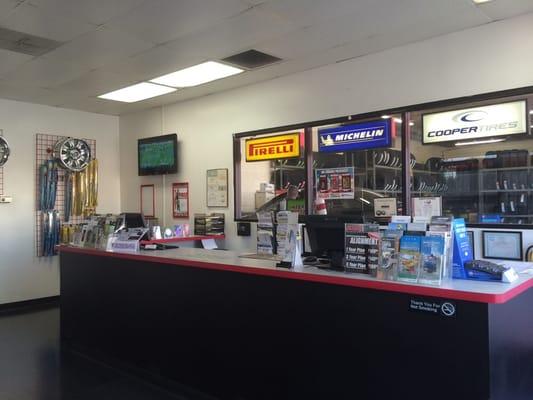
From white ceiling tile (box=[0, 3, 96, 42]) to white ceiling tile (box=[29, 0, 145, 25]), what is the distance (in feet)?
0.29

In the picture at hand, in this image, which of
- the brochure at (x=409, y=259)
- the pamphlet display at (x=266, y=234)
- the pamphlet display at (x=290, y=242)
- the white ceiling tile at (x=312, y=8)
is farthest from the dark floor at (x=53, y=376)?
the white ceiling tile at (x=312, y=8)

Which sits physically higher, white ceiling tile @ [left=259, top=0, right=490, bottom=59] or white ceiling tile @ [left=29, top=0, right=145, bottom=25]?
white ceiling tile @ [left=259, top=0, right=490, bottom=59]

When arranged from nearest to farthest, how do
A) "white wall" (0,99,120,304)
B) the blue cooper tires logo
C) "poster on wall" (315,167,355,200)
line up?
1. the blue cooper tires logo
2. "poster on wall" (315,167,355,200)
3. "white wall" (0,99,120,304)

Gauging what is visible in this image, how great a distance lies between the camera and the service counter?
216 cm

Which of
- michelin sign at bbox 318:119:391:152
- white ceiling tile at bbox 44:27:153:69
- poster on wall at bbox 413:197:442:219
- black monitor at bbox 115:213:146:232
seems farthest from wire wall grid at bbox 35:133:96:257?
poster on wall at bbox 413:197:442:219

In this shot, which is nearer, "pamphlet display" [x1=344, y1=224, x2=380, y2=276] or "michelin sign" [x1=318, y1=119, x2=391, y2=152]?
"pamphlet display" [x1=344, y1=224, x2=380, y2=276]

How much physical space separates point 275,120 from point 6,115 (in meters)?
3.63

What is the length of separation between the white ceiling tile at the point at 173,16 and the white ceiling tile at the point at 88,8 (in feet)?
0.26

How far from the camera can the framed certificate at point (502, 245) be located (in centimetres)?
382

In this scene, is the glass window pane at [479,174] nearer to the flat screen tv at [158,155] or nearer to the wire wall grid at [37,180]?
the flat screen tv at [158,155]

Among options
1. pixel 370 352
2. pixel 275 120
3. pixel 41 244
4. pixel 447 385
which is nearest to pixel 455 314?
pixel 447 385

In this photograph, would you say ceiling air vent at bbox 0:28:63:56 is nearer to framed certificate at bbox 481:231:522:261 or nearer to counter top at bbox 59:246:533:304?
counter top at bbox 59:246:533:304

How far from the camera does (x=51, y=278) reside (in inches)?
265

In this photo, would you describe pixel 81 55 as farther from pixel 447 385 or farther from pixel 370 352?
pixel 447 385
